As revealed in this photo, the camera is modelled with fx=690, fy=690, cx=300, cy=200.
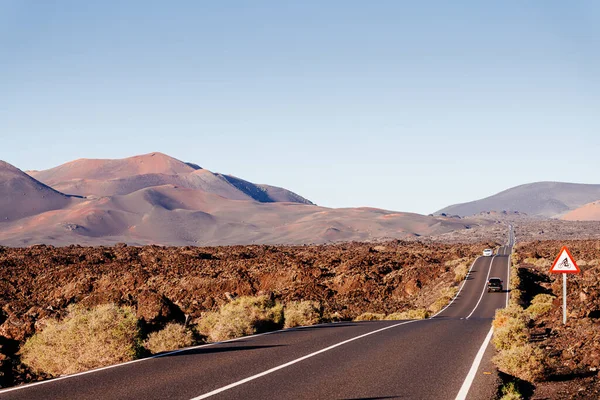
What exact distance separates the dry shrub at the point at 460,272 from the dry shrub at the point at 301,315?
147ft

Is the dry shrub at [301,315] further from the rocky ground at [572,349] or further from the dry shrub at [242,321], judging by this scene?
the rocky ground at [572,349]

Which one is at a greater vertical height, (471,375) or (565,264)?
(565,264)

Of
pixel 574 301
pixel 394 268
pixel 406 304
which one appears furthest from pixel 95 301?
pixel 394 268

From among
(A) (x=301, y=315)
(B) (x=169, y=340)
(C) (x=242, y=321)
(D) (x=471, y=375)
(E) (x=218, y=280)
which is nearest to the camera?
(D) (x=471, y=375)

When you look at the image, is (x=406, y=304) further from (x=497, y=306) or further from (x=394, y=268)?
(x=394, y=268)

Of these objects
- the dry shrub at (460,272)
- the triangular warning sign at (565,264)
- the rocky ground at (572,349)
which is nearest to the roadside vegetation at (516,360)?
the rocky ground at (572,349)

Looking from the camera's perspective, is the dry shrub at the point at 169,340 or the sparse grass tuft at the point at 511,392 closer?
the sparse grass tuft at the point at 511,392

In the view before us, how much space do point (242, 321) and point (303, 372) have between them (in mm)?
7757

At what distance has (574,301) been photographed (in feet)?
94.7

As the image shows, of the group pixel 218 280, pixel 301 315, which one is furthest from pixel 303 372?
pixel 218 280

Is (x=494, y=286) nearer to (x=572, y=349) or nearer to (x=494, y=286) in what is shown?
(x=494, y=286)

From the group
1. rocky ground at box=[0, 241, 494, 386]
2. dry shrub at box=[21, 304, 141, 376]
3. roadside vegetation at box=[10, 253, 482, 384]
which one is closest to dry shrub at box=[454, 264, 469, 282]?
rocky ground at box=[0, 241, 494, 386]

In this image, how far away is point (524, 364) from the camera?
12242mm

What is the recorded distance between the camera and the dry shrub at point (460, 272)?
2693 inches
